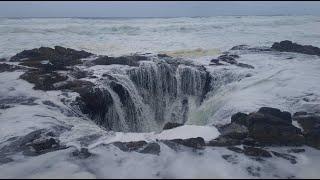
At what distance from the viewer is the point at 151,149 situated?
7.99 meters

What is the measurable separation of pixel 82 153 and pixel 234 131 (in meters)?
2.85

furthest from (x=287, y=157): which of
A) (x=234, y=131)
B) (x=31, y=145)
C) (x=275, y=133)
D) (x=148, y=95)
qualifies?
(x=148, y=95)

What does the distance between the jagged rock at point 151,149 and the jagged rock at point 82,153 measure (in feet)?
2.91

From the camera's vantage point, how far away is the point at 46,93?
1145 cm

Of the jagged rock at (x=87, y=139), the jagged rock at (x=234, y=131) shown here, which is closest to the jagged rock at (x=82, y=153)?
the jagged rock at (x=87, y=139)

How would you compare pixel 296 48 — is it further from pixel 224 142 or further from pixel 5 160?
pixel 5 160

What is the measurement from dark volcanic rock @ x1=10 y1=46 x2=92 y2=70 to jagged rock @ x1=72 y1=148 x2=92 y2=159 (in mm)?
6227

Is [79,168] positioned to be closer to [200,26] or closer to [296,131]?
[296,131]

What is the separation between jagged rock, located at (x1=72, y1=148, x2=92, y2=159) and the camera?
7.72 m

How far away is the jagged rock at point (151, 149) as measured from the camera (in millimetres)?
7877

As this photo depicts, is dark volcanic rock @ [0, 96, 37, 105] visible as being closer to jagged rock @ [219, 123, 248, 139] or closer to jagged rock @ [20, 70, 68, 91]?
jagged rock @ [20, 70, 68, 91]

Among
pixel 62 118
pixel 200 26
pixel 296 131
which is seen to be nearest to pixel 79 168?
pixel 62 118

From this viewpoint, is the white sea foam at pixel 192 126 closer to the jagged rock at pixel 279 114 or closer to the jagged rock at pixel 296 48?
the jagged rock at pixel 296 48

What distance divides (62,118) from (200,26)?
95.2ft
